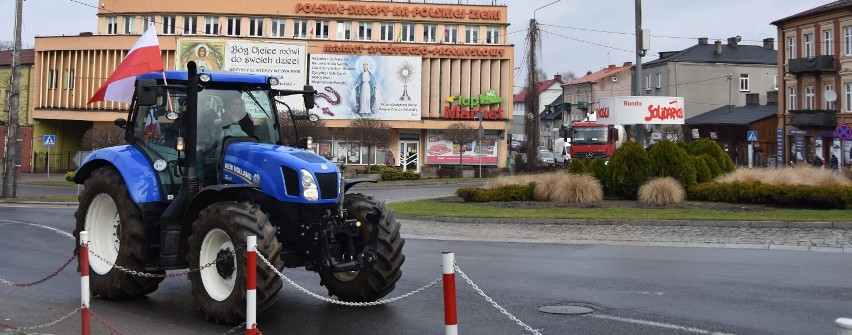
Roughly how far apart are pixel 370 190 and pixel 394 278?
3019 centimetres

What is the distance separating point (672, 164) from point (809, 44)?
1592 inches

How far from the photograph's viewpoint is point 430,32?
64750 mm

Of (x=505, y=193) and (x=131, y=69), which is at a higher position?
(x=131, y=69)

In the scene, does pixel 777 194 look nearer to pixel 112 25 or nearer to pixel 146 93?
pixel 146 93

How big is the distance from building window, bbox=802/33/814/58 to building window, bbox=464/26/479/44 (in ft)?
72.9

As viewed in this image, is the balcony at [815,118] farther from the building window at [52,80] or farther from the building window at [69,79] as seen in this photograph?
the building window at [52,80]

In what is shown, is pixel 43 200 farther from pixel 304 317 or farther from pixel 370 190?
pixel 304 317

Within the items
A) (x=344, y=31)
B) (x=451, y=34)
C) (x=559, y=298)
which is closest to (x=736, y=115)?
(x=451, y=34)

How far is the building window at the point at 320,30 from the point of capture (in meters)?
64.1

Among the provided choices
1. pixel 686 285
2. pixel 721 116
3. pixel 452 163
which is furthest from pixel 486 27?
pixel 686 285

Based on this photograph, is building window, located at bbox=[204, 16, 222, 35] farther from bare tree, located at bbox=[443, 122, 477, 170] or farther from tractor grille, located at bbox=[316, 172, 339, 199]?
tractor grille, located at bbox=[316, 172, 339, 199]

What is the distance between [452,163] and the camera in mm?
64500

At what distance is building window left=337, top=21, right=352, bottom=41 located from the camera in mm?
64125

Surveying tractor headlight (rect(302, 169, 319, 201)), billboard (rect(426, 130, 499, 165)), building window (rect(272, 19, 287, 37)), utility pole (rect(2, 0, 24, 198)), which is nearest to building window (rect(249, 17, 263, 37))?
building window (rect(272, 19, 287, 37))
